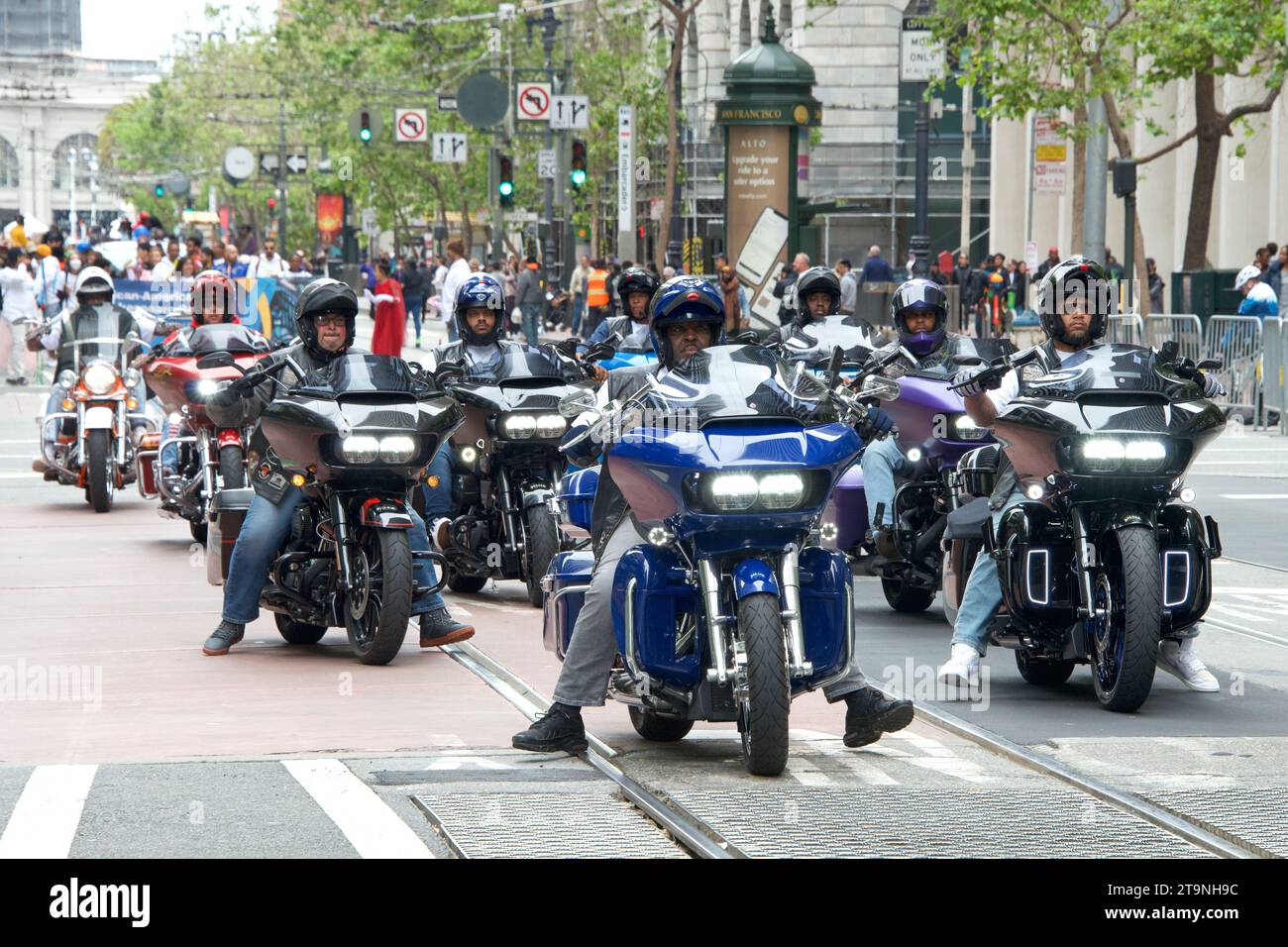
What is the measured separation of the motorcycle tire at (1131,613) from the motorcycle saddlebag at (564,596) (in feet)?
7.01

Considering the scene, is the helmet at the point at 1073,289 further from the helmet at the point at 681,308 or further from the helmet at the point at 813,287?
the helmet at the point at 813,287

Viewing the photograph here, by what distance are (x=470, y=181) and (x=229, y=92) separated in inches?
1651

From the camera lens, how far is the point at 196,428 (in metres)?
15.6

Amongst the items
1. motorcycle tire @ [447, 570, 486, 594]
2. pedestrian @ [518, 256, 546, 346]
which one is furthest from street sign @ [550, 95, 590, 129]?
motorcycle tire @ [447, 570, 486, 594]

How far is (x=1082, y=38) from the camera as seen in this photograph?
97.1 ft

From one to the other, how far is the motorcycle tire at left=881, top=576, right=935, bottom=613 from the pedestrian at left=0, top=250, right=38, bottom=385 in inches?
876

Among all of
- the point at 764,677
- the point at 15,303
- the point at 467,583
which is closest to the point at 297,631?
the point at 467,583

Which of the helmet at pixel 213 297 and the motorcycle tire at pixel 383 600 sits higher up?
the helmet at pixel 213 297

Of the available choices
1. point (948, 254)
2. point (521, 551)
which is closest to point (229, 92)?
point (948, 254)

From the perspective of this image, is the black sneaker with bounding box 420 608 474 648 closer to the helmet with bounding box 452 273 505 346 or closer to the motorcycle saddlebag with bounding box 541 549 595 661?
the motorcycle saddlebag with bounding box 541 549 595 661

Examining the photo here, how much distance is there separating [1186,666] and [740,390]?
2926 mm

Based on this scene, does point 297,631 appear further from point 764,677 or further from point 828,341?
point 764,677

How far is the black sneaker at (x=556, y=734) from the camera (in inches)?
328

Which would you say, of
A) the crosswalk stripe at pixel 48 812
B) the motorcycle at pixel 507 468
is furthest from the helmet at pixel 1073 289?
the crosswalk stripe at pixel 48 812
